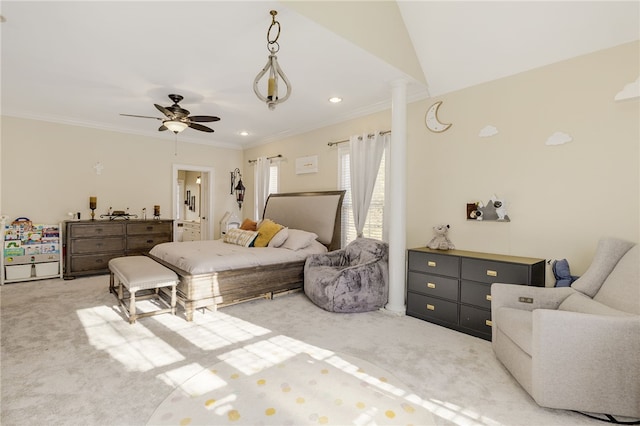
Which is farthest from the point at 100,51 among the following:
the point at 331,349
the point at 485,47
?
the point at 485,47

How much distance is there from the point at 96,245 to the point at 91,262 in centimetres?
29

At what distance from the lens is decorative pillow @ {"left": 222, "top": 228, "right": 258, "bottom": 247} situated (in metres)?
4.70

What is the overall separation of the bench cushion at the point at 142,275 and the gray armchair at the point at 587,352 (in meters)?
3.24

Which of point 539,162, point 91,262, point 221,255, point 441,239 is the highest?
point 539,162

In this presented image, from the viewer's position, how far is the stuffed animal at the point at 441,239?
11.5ft

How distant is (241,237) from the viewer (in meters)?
4.82

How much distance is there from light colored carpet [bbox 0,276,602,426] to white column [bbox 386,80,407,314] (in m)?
0.39

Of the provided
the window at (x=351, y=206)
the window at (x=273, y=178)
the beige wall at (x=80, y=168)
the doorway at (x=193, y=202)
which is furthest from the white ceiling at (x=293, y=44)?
the doorway at (x=193, y=202)

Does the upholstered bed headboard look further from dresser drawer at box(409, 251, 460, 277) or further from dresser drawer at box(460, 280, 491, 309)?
dresser drawer at box(460, 280, 491, 309)

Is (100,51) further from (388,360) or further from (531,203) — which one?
(531,203)

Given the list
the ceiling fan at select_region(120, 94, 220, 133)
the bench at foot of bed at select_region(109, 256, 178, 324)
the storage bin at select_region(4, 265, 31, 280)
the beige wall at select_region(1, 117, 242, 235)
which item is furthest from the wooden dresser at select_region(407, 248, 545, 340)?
the storage bin at select_region(4, 265, 31, 280)

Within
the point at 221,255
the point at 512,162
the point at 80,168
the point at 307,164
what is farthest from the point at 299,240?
the point at 80,168

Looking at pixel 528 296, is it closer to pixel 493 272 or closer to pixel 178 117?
pixel 493 272

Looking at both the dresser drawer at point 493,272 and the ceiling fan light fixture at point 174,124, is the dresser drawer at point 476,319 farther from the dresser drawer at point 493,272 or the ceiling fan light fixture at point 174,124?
the ceiling fan light fixture at point 174,124
